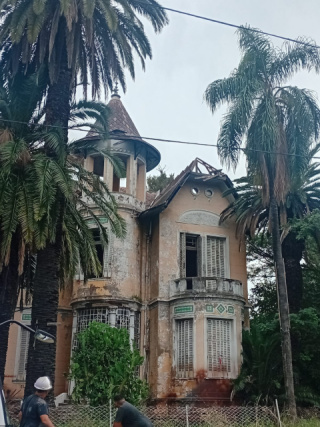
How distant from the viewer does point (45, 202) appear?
1567cm

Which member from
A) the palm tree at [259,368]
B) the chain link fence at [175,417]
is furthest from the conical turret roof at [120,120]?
the chain link fence at [175,417]

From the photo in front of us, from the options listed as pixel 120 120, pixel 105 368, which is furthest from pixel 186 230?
pixel 105 368

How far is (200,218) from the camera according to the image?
90.6 feet

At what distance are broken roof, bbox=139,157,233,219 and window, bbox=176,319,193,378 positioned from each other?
5.31 metres

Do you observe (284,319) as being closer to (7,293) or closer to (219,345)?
(219,345)

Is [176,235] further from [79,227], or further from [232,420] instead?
[232,420]

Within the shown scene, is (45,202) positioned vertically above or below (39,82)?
below

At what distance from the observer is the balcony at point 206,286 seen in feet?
81.5

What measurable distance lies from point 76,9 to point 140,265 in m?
13.1

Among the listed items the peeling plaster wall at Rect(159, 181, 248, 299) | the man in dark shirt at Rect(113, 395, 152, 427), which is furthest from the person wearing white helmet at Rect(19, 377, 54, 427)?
the peeling plaster wall at Rect(159, 181, 248, 299)

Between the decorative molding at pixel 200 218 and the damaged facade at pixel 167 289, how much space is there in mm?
52

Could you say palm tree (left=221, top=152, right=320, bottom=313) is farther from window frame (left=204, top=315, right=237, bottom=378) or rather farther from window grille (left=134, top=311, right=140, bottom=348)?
window grille (left=134, top=311, right=140, bottom=348)

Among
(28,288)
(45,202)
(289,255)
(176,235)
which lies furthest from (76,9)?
(289,255)

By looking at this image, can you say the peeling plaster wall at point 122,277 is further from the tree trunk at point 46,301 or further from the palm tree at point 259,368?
the tree trunk at point 46,301
